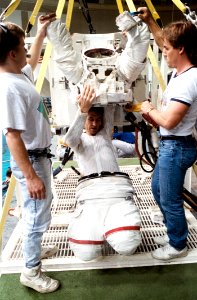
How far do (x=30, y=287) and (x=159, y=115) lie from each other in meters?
1.52

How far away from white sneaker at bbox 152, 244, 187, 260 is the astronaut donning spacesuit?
0.32 metres

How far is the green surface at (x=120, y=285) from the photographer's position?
2.06 m

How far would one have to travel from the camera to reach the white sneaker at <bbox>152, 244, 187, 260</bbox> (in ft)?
7.75

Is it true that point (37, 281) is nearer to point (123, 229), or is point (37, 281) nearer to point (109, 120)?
point (123, 229)

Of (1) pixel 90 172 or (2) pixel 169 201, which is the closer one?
(2) pixel 169 201

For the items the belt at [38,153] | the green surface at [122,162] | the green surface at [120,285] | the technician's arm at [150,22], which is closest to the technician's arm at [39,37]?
the technician's arm at [150,22]

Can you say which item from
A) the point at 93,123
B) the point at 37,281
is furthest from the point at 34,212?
the point at 93,123

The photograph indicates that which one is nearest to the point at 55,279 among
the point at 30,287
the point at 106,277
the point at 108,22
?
the point at 30,287

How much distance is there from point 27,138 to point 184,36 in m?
1.20

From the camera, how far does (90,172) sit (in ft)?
8.35

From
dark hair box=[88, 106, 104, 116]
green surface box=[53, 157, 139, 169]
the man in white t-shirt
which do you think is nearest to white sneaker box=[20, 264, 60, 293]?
the man in white t-shirt

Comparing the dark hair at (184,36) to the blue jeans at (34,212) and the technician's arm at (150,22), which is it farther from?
the blue jeans at (34,212)

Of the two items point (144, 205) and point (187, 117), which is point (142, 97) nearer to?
point (187, 117)

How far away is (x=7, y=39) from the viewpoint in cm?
169
